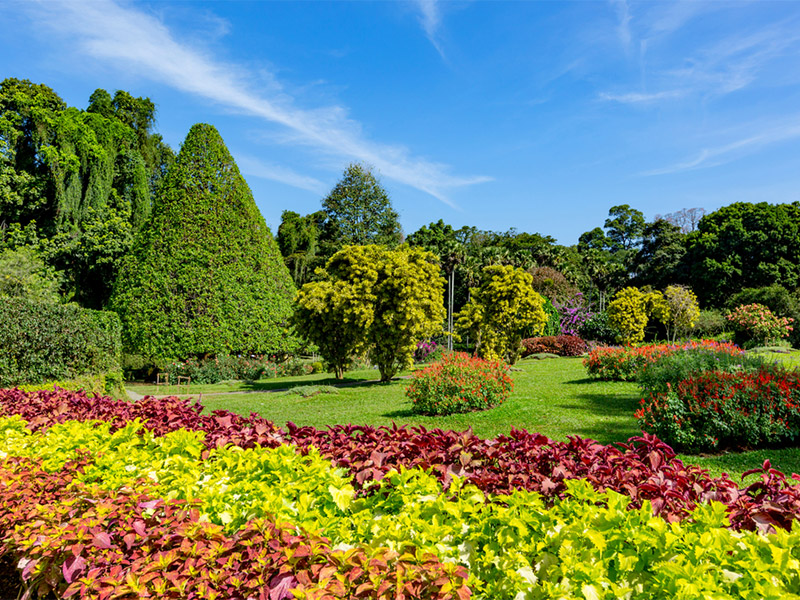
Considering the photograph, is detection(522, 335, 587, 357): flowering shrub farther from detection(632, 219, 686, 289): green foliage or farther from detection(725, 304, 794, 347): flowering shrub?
detection(632, 219, 686, 289): green foliage

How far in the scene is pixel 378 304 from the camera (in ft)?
53.1

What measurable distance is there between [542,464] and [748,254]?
140ft

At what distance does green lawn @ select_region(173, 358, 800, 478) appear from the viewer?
6.61 m

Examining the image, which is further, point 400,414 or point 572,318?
point 572,318

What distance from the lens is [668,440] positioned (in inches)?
272

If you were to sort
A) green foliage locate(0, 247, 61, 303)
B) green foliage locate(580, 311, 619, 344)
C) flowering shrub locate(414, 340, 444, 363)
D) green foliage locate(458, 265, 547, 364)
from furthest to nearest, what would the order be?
green foliage locate(580, 311, 619, 344), flowering shrub locate(414, 340, 444, 363), green foliage locate(458, 265, 547, 364), green foliage locate(0, 247, 61, 303)

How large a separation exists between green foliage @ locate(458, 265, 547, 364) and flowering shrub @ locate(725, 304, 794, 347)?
992 centimetres

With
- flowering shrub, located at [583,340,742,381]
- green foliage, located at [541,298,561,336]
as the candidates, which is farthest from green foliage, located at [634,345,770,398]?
green foliage, located at [541,298,561,336]

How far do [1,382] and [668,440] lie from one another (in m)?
11.7

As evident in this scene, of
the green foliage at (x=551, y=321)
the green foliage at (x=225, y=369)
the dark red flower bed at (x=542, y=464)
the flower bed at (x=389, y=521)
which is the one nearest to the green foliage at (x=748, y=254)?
the green foliage at (x=551, y=321)

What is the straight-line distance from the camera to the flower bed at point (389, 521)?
1.79 metres

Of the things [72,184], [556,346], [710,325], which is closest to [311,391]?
[556,346]

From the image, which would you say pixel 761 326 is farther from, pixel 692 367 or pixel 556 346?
pixel 692 367

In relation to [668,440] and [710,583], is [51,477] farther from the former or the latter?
[668,440]
